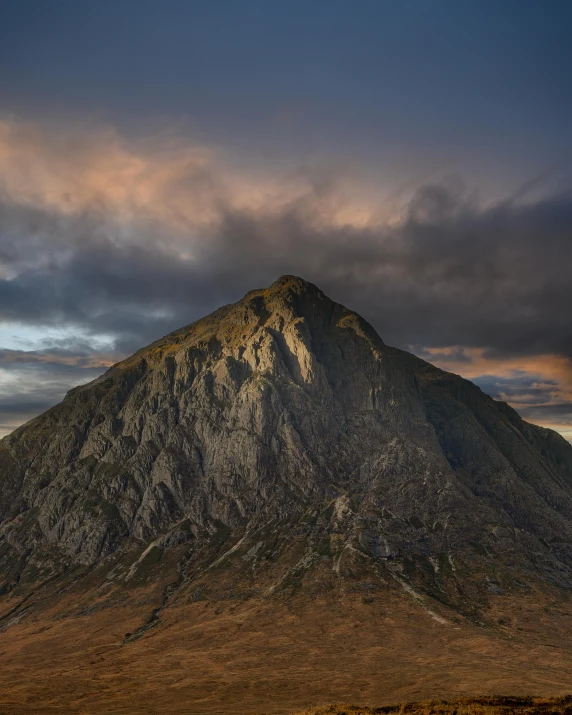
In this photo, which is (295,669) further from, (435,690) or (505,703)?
(505,703)

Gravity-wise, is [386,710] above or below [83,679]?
above

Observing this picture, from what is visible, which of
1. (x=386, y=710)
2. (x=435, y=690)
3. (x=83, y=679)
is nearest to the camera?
(x=386, y=710)

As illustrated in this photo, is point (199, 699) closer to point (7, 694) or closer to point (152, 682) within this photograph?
point (152, 682)

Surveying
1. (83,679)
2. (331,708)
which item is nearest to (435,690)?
(331,708)

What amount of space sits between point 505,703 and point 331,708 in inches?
1117

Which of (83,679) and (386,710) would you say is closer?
(386,710)

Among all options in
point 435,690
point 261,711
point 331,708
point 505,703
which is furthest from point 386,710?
point 435,690

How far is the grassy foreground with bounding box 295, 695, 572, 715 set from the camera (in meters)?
80.6

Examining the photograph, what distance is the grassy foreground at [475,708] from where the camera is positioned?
8056cm

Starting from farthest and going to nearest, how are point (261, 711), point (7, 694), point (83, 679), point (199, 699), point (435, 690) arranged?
point (83, 679) → point (7, 694) → point (199, 699) → point (435, 690) → point (261, 711)

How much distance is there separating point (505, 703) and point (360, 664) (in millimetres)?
121781

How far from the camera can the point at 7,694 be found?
176625 millimetres

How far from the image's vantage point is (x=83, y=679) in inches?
7653

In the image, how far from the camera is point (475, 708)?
82250 millimetres
